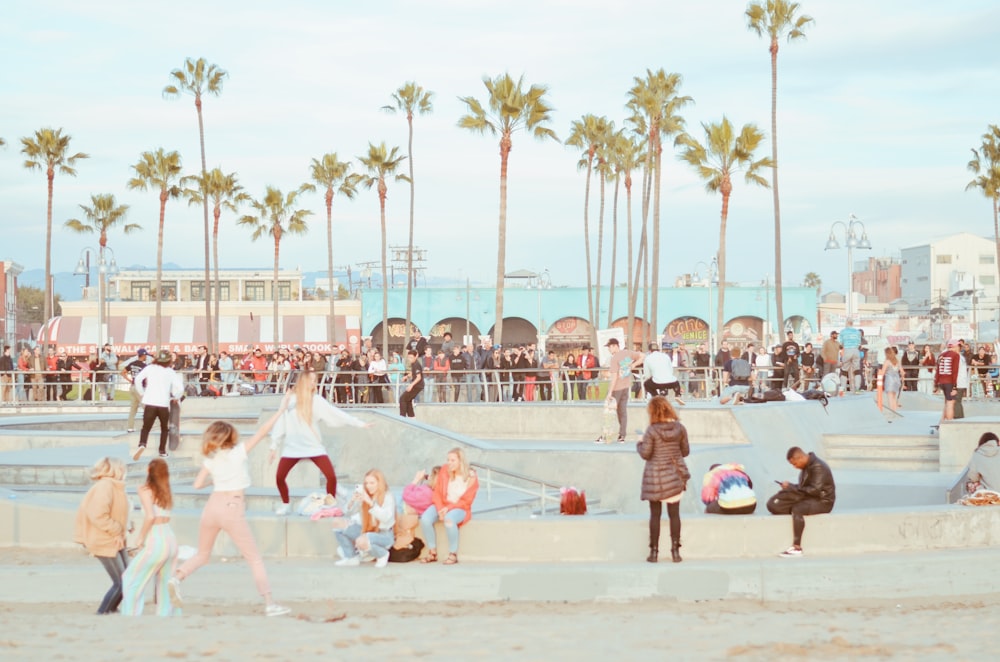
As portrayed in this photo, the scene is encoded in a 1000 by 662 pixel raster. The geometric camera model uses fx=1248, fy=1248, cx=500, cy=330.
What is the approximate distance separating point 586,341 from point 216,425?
A: 208 ft

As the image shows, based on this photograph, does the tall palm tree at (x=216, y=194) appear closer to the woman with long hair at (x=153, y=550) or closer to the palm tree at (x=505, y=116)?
the palm tree at (x=505, y=116)

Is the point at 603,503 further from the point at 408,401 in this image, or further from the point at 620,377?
the point at 408,401

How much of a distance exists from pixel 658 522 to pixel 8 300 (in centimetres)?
8854

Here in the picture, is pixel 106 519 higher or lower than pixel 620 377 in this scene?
lower

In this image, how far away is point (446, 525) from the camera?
11.5 m

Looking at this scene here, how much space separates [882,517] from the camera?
11727 mm

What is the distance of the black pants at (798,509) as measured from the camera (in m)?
11.5

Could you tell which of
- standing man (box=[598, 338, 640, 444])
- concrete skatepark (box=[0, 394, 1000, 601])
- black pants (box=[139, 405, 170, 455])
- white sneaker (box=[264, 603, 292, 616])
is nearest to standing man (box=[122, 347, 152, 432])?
concrete skatepark (box=[0, 394, 1000, 601])

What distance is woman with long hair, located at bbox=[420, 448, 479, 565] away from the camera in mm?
11477

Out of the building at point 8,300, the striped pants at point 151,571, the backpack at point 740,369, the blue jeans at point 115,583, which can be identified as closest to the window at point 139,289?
the building at point 8,300

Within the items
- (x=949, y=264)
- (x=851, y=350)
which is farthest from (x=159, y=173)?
(x=949, y=264)

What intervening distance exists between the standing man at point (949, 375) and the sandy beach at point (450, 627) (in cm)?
1042

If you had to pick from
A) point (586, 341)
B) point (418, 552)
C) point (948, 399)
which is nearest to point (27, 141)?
point (586, 341)

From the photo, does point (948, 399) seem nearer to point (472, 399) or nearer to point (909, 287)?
point (472, 399)
